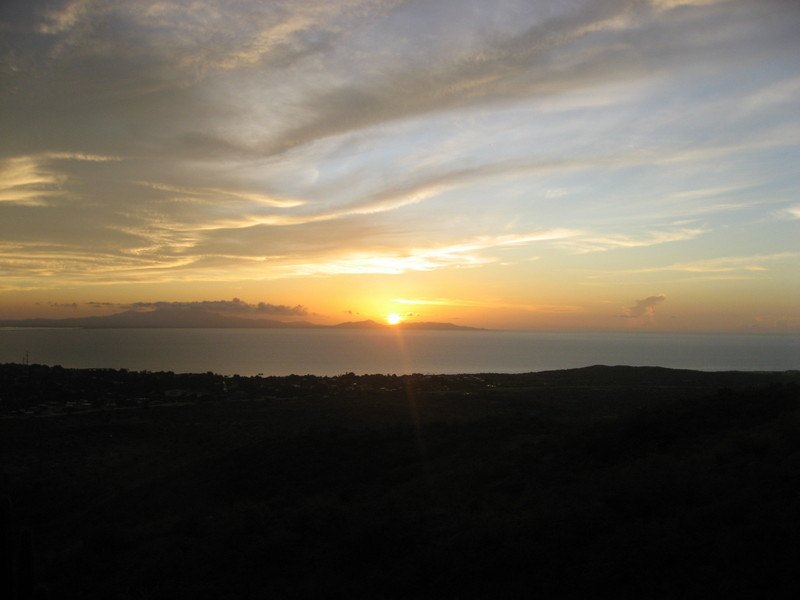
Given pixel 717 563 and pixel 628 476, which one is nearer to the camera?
→ pixel 717 563

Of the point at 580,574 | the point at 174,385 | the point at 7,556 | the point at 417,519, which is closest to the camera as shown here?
the point at 7,556

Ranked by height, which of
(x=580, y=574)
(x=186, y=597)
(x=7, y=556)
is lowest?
(x=186, y=597)

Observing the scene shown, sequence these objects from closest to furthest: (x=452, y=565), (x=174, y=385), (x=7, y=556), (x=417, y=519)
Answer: (x=7, y=556) → (x=452, y=565) → (x=417, y=519) → (x=174, y=385)

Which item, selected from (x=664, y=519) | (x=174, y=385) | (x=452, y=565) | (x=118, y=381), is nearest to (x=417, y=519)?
(x=452, y=565)

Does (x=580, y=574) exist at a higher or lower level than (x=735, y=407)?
lower

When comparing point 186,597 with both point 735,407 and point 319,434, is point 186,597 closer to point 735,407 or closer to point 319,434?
point 319,434

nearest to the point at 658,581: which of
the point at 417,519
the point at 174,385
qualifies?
the point at 417,519
